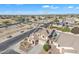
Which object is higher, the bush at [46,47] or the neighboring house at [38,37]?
the neighboring house at [38,37]

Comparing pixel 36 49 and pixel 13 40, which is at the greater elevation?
pixel 13 40

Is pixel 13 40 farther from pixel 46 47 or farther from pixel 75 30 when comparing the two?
pixel 75 30

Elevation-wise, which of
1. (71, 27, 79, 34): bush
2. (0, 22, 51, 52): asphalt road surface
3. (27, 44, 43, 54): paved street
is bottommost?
(27, 44, 43, 54): paved street

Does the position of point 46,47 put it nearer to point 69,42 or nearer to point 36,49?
point 36,49

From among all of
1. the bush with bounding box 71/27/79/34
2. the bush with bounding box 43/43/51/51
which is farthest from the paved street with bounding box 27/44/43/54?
the bush with bounding box 71/27/79/34

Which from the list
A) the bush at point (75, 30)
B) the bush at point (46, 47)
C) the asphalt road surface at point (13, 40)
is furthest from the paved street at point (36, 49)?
the bush at point (75, 30)

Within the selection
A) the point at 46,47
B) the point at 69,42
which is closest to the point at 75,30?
the point at 69,42

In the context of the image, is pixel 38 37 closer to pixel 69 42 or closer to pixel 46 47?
pixel 46 47

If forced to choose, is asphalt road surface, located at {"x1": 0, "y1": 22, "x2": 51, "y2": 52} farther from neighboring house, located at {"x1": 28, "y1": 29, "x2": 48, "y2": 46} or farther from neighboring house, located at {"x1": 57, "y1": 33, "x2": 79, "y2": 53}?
neighboring house, located at {"x1": 57, "y1": 33, "x2": 79, "y2": 53}

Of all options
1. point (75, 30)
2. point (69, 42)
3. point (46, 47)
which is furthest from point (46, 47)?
point (75, 30)

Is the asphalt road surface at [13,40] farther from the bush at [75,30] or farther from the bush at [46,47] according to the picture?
the bush at [75,30]

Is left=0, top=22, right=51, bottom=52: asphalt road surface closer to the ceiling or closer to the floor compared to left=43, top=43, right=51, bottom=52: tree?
closer to the ceiling

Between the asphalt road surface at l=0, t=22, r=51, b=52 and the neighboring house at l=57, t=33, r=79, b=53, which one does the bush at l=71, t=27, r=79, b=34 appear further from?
the asphalt road surface at l=0, t=22, r=51, b=52

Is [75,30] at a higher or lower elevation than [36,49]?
higher
